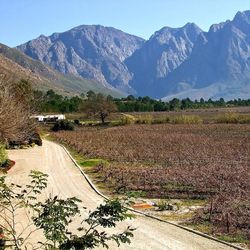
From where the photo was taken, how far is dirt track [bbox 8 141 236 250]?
2062 cm

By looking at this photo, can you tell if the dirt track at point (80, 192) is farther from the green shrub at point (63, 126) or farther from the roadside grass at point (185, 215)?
the green shrub at point (63, 126)

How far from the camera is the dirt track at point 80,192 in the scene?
20.6 meters

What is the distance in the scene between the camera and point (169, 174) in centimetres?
3659

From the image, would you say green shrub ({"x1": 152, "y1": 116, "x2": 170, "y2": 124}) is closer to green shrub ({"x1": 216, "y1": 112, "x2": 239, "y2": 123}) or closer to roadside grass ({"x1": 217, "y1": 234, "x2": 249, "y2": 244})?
green shrub ({"x1": 216, "y1": 112, "x2": 239, "y2": 123})

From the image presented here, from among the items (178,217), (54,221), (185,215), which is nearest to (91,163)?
(185,215)

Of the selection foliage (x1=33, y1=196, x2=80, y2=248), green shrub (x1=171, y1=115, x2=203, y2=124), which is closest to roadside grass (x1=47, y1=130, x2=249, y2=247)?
foliage (x1=33, y1=196, x2=80, y2=248)

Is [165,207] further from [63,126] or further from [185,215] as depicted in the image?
[63,126]

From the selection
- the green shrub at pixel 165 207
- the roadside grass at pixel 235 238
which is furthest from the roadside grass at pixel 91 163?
the roadside grass at pixel 235 238

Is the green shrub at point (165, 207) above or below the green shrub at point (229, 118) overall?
below

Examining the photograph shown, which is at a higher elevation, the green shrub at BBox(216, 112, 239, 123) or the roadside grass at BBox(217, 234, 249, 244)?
the green shrub at BBox(216, 112, 239, 123)

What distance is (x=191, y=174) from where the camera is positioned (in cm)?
3588

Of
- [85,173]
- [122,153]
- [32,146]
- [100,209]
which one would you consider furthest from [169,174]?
[32,146]

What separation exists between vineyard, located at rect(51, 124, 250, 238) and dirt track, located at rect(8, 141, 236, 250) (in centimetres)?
174

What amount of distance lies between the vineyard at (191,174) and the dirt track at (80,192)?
1.74 m
